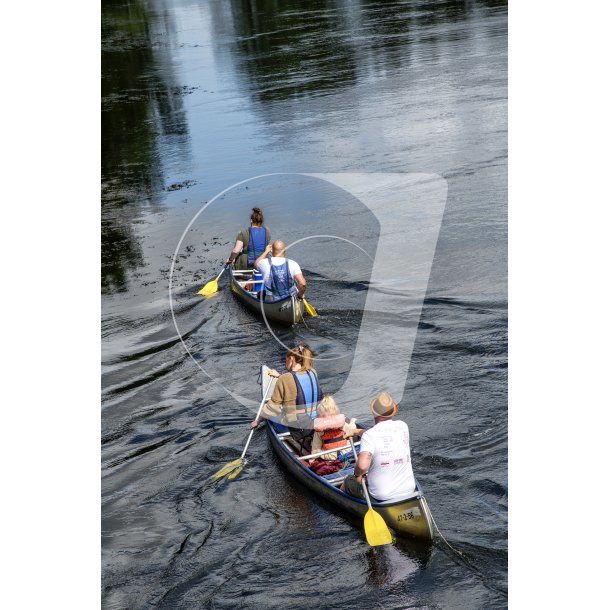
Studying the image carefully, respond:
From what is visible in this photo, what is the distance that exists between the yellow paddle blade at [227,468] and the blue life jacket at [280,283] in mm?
4757

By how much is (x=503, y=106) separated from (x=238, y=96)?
10720mm

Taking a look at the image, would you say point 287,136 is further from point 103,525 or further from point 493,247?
point 103,525

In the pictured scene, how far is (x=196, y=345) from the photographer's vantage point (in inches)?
659

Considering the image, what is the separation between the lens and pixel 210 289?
19.0m

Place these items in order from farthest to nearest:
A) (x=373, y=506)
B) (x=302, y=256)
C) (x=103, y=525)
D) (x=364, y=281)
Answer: (x=302, y=256)
(x=364, y=281)
(x=103, y=525)
(x=373, y=506)

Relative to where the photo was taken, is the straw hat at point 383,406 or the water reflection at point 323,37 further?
the water reflection at point 323,37

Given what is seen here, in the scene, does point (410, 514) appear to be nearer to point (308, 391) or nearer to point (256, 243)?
point (308, 391)

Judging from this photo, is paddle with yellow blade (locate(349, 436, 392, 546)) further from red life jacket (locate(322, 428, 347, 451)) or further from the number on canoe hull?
red life jacket (locate(322, 428, 347, 451))

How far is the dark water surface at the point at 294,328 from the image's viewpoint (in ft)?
32.8

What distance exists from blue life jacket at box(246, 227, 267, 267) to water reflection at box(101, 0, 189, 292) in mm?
3377

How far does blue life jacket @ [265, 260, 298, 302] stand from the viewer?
641 inches

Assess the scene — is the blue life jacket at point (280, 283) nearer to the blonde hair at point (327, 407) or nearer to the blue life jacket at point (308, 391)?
the blue life jacket at point (308, 391)

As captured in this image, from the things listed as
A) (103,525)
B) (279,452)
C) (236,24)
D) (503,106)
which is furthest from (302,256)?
(236,24)

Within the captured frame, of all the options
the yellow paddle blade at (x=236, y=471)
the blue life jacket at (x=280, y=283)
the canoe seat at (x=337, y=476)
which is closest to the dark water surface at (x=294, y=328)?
the yellow paddle blade at (x=236, y=471)
